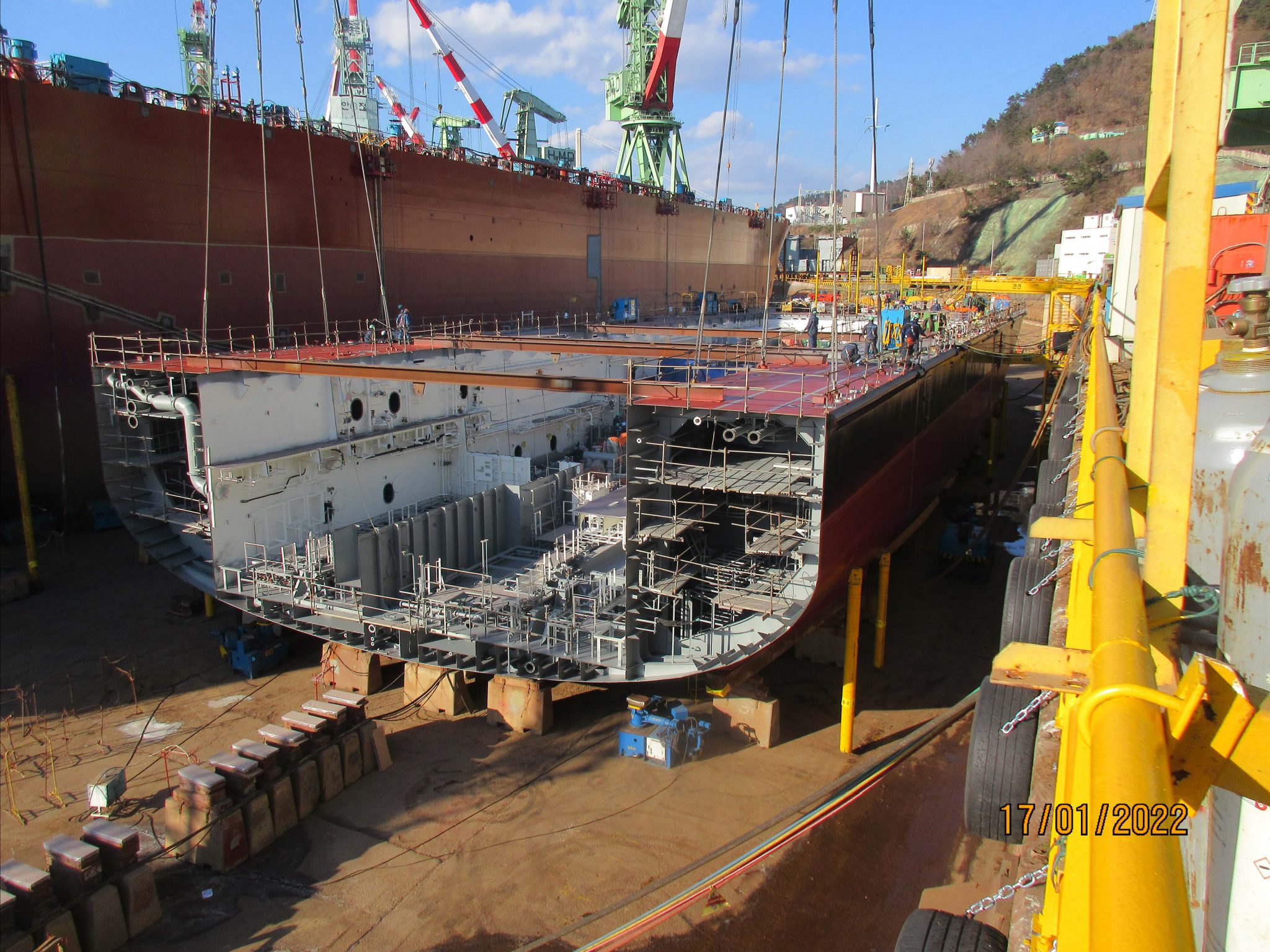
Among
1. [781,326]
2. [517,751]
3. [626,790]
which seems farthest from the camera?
[781,326]

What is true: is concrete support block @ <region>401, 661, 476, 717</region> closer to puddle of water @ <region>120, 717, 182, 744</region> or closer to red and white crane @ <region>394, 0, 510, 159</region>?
puddle of water @ <region>120, 717, 182, 744</region>

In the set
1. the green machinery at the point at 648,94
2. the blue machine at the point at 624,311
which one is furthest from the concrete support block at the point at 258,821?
the green machinery at the point at 648,94

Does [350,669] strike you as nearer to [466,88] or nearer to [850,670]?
[850,670]

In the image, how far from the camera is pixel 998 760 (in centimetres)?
624

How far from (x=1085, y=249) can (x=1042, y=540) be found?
42162 mm

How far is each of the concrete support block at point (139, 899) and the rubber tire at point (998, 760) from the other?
25.0 feet

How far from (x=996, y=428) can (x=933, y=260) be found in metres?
50.2

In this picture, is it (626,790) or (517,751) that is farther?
(517,751)

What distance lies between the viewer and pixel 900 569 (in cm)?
1738

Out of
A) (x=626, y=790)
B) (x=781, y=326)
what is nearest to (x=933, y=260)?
(x=781, y=326)

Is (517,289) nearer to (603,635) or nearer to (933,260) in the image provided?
(603,635)

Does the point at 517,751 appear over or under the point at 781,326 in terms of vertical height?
under

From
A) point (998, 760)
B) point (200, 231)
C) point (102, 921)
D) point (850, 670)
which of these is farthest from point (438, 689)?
point (200, 231)

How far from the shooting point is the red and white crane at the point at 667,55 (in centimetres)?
4066
